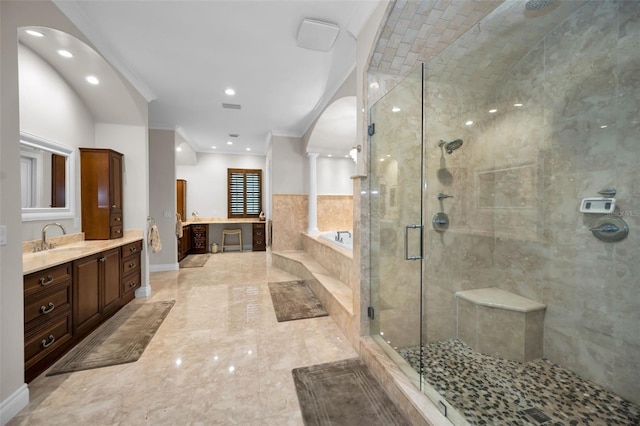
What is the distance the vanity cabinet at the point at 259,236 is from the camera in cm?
715

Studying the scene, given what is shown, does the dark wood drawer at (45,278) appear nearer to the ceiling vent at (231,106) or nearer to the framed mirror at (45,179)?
the framed mirror at (45,179)

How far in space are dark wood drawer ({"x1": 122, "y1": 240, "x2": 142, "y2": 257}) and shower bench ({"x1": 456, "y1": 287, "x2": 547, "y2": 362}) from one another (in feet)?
12.9

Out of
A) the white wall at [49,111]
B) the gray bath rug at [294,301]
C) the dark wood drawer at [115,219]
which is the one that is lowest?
the gray bath rug at [294,301]

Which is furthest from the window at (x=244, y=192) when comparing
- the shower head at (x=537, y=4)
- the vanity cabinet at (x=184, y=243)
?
the shower head at (x=537, y=4)

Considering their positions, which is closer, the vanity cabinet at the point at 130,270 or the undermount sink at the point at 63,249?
Answer: the undermount sink at the point at 63,249

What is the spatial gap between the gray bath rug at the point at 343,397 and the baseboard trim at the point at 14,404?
1693 millimetres

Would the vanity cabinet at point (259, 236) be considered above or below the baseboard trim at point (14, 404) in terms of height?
above

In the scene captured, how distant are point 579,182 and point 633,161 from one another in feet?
0.99

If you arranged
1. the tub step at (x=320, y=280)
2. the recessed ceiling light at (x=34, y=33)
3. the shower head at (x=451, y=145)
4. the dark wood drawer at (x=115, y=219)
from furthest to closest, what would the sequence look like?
the dark wood drawer at (x=115, y=219)
the tub step at (x=320, y=280)
the shower head at (x=451, y=145)
the recessed ceiling light at (x=34, y=33)

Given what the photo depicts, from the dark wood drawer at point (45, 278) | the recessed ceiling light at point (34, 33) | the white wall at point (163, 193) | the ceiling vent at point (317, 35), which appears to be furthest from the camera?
the white wall at point (163, 193)

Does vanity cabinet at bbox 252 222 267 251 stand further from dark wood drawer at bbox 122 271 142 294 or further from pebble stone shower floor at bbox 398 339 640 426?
pebble stone shower floor at bbox 398 339 640 426

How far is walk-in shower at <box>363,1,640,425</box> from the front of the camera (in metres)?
1.67

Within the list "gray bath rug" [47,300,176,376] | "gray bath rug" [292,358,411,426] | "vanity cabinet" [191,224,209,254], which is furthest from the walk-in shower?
"vanity cabinet" [191,224,209,254]

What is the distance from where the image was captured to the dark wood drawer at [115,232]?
331 cm
